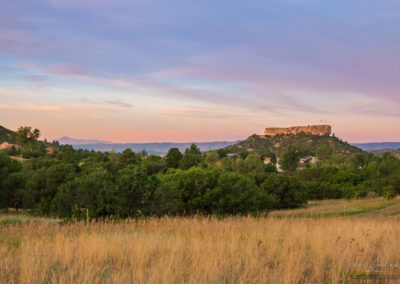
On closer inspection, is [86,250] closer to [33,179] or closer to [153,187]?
[153,187]

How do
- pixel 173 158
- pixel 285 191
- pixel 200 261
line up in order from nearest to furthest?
pixel 200 261 < pixel 285 191 < pixel 173 158

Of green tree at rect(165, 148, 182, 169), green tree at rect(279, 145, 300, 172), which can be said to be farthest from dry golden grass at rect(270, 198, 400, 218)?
green tree at rect(279, 145, 300, 172)

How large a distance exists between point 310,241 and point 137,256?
3283mm

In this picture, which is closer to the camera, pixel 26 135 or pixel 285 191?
pixel 285 191

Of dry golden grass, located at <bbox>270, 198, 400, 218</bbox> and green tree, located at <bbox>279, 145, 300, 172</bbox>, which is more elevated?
green tree, located at <bbox>279, 145, 300, 172</bbox>

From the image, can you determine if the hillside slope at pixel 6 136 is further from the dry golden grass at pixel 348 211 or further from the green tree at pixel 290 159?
the dry golden grass at pixel 348 211

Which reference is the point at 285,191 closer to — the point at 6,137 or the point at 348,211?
→ the point at 348,211

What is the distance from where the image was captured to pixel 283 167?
109188 mm

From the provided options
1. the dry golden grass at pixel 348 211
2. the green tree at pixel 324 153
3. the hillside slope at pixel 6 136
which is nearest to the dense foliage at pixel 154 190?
the dry golden grass at pixel 348 211

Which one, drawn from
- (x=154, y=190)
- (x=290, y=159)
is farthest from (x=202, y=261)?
(x=290, y=159)

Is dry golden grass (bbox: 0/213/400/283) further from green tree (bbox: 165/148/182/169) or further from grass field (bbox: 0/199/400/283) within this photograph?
green tree (bbox: 165/148/182/169)

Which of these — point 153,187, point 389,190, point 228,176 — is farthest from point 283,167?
point 153,187

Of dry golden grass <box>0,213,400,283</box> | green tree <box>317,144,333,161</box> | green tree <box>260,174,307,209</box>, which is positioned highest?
green tree <box>317,144,333,161</box>

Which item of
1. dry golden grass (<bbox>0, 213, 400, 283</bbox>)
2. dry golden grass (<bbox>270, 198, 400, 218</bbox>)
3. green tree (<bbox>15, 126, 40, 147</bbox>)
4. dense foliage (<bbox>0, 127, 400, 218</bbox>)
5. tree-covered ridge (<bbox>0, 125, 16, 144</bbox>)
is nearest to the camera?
dry golden grass (<bbox>0, 213, 400, 283</bbox>)
